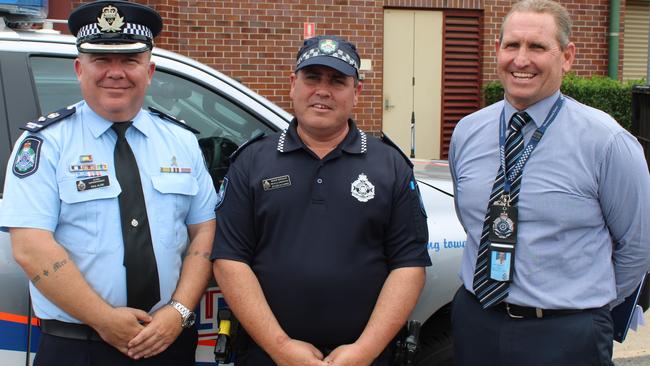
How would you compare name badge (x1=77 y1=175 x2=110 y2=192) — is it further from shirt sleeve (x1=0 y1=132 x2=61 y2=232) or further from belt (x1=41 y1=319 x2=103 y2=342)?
belt (x1=41 y1=319 x2=103 y2=342)

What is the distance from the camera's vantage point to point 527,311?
7.63 feet

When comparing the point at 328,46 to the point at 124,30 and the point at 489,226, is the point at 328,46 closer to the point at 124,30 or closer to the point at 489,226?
the point at 124,30

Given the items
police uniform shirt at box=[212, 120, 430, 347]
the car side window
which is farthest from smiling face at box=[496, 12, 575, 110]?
the car side window

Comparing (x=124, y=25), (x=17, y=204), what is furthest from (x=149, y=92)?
(x=17, y=204)

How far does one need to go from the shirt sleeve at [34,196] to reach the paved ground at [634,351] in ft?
11.5

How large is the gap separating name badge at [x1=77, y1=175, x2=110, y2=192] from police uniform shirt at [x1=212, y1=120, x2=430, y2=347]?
38cm

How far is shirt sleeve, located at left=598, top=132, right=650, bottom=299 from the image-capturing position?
7.32 feet

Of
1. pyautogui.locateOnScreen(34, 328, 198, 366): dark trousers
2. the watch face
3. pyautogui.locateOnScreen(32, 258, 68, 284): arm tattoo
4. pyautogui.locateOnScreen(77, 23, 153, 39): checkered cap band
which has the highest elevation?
pyautogui.locateOnScreen(77, 23, 153, 39): checkered cap band

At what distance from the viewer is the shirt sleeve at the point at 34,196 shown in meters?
2.20

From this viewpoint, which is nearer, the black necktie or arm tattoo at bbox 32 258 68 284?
arm tattoo at bbox 32 258 68 284

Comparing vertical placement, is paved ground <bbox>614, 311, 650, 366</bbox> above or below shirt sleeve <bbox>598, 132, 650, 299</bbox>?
below

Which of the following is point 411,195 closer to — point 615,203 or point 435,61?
point 615,203

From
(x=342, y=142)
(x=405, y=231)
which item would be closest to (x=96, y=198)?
(x=342, y=142)

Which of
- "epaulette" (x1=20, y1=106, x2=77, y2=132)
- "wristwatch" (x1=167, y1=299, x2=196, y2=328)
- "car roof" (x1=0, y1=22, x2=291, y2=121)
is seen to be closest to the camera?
"epaulette" (x1=20, y1=106, x2=77, y2=132)
